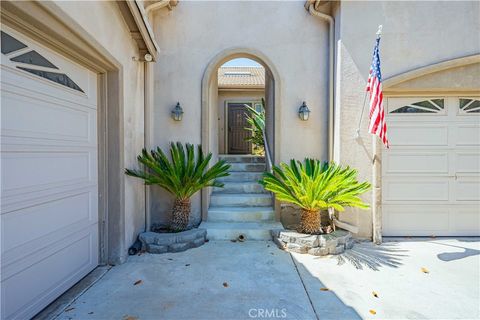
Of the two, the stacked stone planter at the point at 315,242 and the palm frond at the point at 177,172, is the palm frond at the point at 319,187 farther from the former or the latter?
the palm frond at the point at 177,172

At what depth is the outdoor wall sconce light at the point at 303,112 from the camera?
4719 mm

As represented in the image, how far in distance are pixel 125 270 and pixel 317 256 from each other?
2658 mm

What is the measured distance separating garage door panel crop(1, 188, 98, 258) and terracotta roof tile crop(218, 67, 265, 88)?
7.58m

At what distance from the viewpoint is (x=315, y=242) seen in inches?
153

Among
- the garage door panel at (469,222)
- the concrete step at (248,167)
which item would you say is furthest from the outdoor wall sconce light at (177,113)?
the garage door panel at (469,222)

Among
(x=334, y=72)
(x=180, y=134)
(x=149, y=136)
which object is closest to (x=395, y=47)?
(x=334, y=72)

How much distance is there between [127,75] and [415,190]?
5.18 meters

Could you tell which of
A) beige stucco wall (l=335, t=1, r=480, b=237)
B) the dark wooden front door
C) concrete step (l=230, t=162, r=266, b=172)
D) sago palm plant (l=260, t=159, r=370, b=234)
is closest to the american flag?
beige stucco wall (l=335, t=1, r=480, b=237)

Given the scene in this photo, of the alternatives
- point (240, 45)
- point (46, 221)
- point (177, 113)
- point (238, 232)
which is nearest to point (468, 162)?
point (238, 232)

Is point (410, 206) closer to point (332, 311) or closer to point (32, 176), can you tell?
point (332, 311)

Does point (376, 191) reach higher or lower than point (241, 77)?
lower

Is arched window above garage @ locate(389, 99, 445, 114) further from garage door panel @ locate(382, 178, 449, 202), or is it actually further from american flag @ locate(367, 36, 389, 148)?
garage door panel @ locate(382, 178, 449, 202)

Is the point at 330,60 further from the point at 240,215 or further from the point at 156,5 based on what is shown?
the point at 240,215

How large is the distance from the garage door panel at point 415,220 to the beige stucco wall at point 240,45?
1803 millimetres
